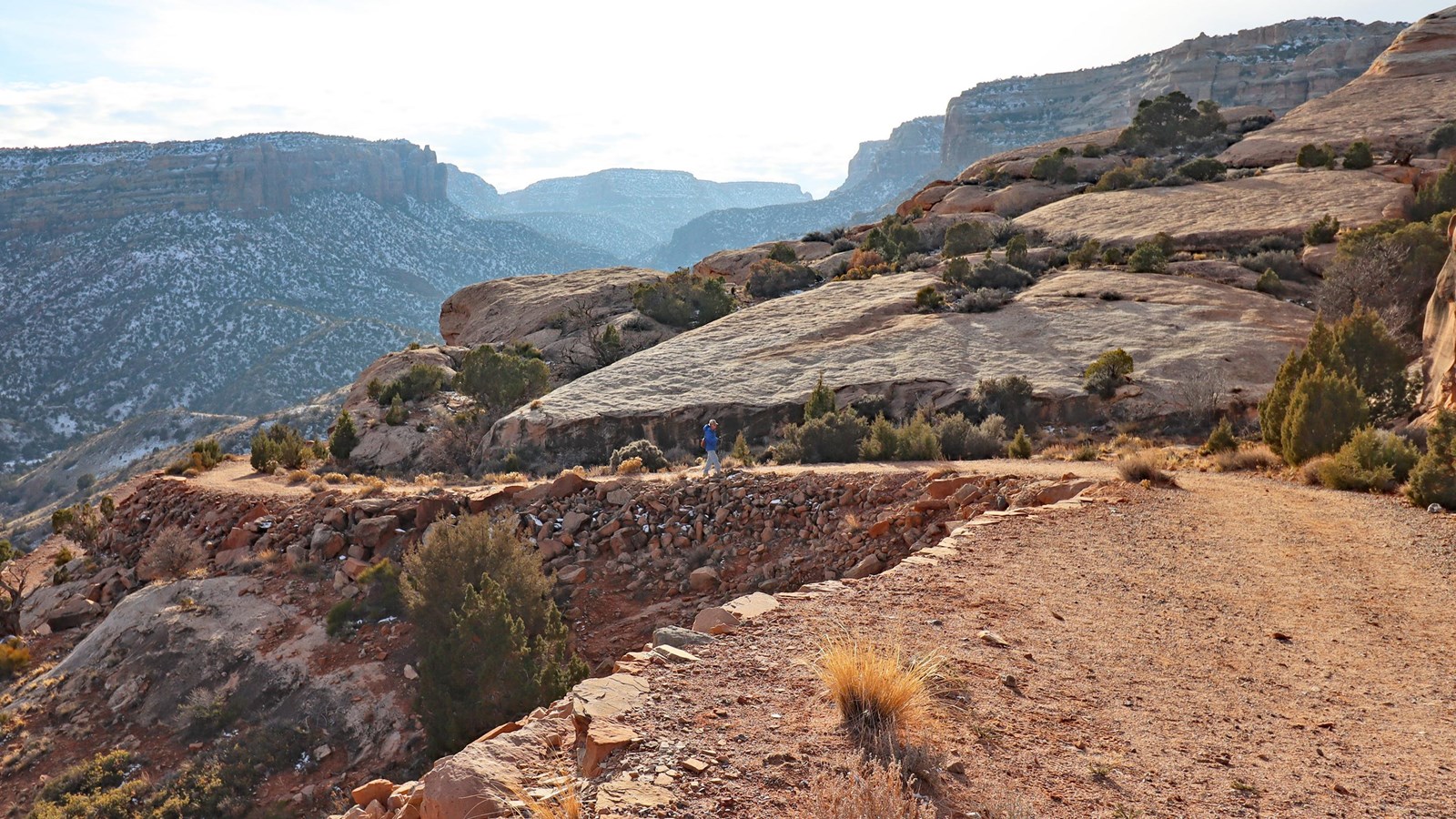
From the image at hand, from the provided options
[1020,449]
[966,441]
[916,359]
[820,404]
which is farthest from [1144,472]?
[916,359]

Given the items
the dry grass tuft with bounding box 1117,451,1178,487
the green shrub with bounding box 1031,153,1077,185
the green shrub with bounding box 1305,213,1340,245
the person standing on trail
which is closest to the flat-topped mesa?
the green shrub with bounding box 1031,153,1077,185

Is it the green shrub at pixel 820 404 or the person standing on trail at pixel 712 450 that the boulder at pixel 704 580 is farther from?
the green shrub at pixel 820 404

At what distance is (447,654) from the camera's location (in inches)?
421

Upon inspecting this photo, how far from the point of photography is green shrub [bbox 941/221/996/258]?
36312 millimetres

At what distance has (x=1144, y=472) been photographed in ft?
41.4

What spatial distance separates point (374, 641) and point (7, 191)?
143154mm

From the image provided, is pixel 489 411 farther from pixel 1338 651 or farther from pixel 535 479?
pixel 1338 651

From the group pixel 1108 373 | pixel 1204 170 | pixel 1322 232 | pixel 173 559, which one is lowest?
pixel 173 559

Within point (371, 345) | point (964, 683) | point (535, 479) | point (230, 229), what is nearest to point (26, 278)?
point (230, 229)

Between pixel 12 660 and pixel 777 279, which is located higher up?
pixel 777 279

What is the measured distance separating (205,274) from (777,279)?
86.7 meters

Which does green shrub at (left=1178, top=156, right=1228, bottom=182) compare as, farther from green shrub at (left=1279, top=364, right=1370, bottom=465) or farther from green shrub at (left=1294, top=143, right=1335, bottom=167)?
green shrub at (left=1279, top=364, right=1370, bottom=465)

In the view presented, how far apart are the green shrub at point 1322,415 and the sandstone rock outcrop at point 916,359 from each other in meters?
5.14

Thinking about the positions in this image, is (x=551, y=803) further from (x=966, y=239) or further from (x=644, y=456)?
(x=966, y=239)
